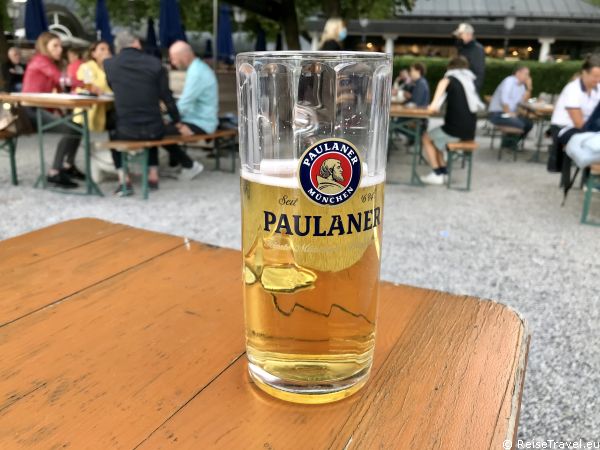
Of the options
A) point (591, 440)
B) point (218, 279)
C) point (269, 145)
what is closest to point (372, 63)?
point (269, 145)

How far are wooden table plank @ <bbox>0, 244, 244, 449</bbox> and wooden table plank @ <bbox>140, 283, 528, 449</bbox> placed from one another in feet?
0.14

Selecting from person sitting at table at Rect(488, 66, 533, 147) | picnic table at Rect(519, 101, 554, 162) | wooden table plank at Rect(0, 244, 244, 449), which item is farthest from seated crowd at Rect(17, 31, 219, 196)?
person sitting at table at Rect(488, 66, 533, 147)

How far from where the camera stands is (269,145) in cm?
55

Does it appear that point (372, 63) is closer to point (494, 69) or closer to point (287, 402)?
point (287, 402)

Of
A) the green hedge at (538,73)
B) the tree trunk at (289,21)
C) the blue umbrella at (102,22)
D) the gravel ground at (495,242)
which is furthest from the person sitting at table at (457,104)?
the green hedge at (538,73)

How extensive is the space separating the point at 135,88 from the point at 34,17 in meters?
5.40

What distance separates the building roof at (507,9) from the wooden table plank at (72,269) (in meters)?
25.4

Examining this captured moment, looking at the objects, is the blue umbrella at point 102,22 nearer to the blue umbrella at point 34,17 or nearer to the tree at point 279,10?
the blue umbrella at point 34,17

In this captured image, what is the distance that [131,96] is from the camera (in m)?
4.59

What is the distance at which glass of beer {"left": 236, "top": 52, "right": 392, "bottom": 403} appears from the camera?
1.69 feet

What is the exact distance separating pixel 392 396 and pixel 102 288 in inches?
20.2

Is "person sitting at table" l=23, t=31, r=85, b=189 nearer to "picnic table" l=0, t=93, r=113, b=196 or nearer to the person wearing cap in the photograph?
"picnic table" l=0, t=93, r=113, b=196

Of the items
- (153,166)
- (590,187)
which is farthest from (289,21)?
(590,187)

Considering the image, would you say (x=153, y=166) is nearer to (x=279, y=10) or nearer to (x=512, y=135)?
(x=512, y=135)
